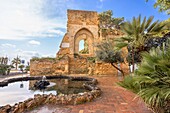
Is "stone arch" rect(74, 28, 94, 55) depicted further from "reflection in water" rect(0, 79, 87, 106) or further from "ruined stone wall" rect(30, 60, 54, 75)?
"reflection in water" rect(0, 79, 87, 106)

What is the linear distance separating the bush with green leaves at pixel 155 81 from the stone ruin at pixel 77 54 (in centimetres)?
1336

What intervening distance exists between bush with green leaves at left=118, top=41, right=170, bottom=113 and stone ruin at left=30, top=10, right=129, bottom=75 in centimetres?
1336

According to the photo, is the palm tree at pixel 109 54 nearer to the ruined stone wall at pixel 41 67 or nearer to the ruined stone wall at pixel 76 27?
the ruined stone wall at pixel 41 67

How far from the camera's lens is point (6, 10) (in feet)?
30.4

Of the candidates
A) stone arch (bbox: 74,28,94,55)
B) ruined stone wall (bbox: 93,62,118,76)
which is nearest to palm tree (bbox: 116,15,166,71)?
ruined stone wall (bbox: 93,62,118,76)

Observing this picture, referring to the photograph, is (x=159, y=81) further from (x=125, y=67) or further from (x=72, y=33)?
(x=72, y=33)

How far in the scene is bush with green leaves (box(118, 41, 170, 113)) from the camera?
2.76 m

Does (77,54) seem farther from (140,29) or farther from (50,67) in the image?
(140,29)

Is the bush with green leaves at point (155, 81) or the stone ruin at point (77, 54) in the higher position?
the stone ruin at point (77, 54)

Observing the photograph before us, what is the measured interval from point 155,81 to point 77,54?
56.3 ft

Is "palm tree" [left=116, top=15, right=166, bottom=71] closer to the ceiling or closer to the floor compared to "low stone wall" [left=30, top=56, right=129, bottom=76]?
closer to the ceiling

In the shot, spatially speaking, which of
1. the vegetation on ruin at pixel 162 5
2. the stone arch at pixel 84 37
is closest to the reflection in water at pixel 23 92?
the vegetation on ruin at pixel 162 5

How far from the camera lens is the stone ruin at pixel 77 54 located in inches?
663

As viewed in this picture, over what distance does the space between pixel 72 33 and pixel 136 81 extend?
1737 centimetres
